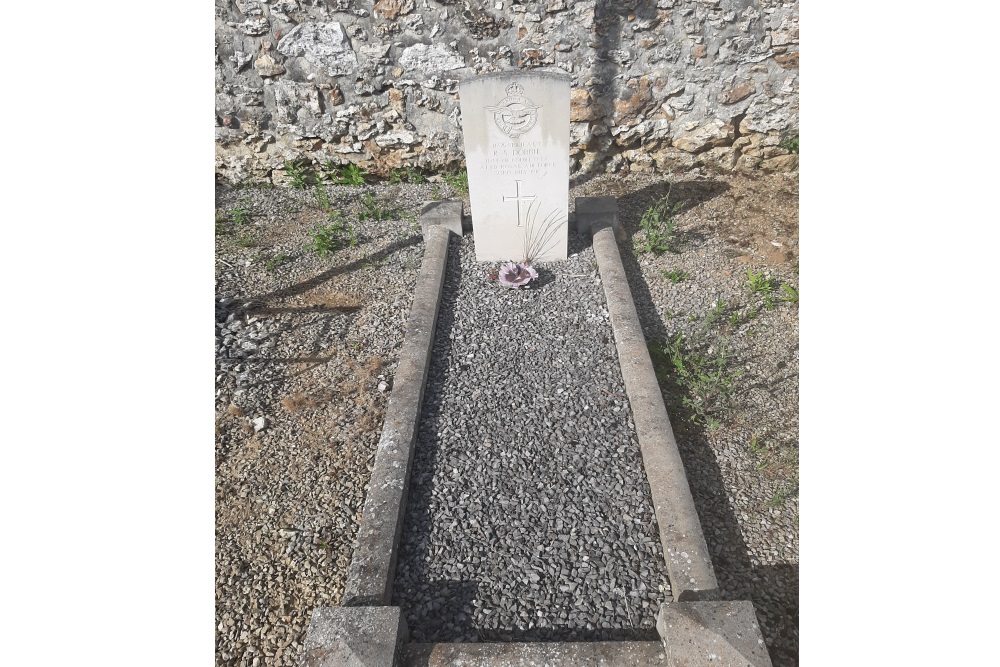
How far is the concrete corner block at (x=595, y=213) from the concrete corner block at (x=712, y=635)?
3425mm

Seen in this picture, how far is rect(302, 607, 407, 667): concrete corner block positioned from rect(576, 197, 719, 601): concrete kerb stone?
1.12 m

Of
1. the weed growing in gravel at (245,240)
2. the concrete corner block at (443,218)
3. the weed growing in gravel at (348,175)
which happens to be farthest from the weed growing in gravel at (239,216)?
the concrete corner block at (443,218)

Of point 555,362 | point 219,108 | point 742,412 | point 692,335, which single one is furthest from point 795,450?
point 219,108

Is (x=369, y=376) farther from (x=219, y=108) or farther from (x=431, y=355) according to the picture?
(x=219, y=108)

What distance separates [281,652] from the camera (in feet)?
7.88

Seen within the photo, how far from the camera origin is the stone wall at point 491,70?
543 centimetres

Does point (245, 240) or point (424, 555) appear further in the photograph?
point (245, 240)

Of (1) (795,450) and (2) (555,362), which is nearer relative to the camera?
(1) (795,450)

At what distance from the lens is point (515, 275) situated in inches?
175

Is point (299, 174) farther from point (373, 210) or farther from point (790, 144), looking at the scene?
point (790, 144)

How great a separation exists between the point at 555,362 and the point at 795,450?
1410 millimetres

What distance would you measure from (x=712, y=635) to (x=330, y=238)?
4385 millimetres

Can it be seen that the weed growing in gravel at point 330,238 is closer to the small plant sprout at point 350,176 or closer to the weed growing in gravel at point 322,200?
the weed growing in gravel at point 322,200

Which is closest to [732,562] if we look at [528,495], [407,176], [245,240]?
[528,495]
